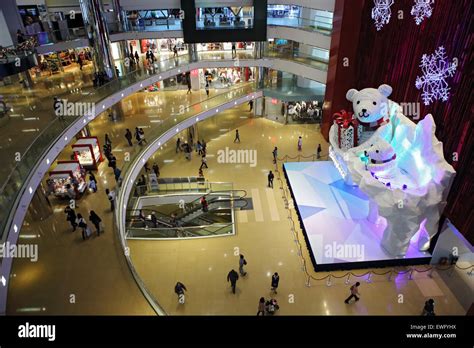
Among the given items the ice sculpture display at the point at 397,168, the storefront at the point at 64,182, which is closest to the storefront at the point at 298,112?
the ice sculpture display at the point at 397,168

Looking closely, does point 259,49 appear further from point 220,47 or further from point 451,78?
point 451,78

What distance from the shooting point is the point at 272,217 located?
15.5m

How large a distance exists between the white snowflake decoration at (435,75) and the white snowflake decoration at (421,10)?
1366 millimetres

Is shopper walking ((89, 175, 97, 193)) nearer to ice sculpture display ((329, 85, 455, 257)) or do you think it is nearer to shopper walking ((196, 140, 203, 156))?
shopper walking ((196, 140, 203, 156))

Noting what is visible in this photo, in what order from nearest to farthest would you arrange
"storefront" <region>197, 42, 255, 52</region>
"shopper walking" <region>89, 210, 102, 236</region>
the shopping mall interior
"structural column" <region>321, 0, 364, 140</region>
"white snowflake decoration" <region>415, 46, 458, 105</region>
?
1. the shopping mall interior
2. "white snowflake decoration" <region>415, 46, 458, 105</region>
3. "shopper walking" <region>89, 210, 102, 236</region>
4. "structural column" <region>321, 0, 364, 140</region>
5. "storefront" <region>197, 42, 255, 52</region>

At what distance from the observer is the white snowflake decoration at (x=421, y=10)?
37.4 ft

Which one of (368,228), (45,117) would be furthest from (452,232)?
(45,117)

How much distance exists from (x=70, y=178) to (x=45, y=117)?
2584 millimetres

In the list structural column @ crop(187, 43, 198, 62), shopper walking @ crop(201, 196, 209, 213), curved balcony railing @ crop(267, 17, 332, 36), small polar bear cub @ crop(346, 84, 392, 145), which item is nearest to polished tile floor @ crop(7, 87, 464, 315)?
shopper walking @ crop(201, 196, 209, 213)

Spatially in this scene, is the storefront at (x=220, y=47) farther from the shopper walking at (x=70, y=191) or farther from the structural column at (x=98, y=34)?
the shopper walking at (x=70, y=191)

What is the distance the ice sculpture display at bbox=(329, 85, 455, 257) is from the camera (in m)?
11.2

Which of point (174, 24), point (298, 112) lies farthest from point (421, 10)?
point (174, 24)

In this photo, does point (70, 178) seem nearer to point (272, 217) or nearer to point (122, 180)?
point (122, 180)

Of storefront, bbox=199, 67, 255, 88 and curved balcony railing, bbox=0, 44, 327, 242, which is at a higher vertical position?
curved balcony railing, bbox=0, 44, 327, 242
